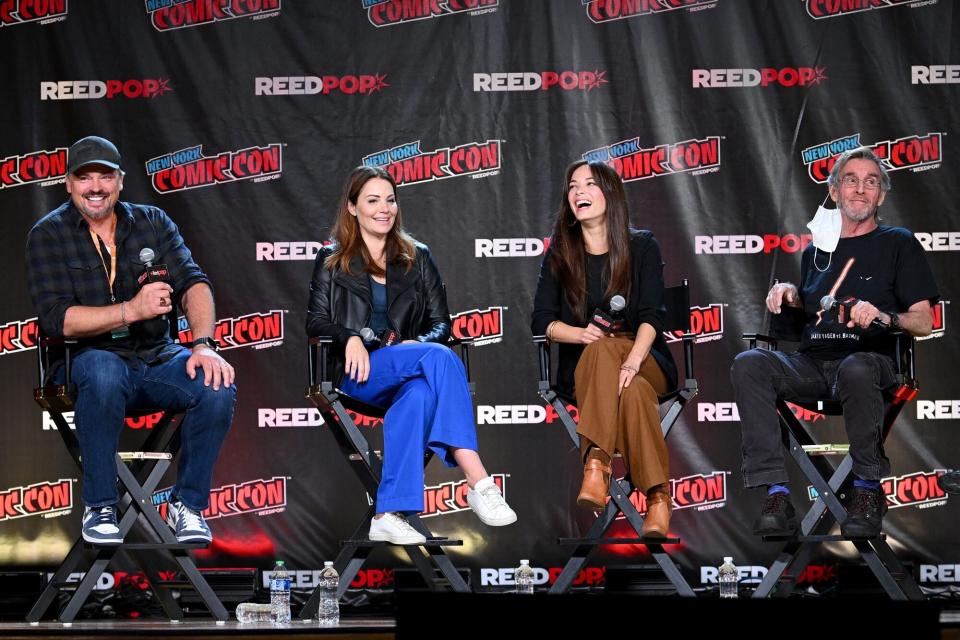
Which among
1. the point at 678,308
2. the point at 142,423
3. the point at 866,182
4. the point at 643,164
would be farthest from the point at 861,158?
the point at 142,423

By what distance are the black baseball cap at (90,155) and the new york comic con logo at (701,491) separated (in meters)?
2.48

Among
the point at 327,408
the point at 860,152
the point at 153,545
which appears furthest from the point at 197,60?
the point at 860,152

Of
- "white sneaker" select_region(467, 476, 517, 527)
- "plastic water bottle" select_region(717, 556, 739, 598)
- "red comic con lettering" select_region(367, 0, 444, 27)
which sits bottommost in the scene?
"plastic water bottle" select_region(717, 556, 739, 598)

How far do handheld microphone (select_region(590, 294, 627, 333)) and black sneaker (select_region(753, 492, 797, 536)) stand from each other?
2.45 feet

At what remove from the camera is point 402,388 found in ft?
12.1

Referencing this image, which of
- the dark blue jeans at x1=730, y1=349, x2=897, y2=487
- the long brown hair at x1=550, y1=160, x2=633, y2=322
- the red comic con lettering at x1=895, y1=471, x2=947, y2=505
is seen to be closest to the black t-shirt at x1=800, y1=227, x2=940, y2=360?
the dark blue jeans at x1=730, y1=349, x2=897, y2=487

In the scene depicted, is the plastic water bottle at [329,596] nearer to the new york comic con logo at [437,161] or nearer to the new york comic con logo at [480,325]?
the new york comic con logo at [480,325]

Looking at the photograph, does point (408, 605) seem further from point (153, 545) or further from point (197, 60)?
point (197, 60)

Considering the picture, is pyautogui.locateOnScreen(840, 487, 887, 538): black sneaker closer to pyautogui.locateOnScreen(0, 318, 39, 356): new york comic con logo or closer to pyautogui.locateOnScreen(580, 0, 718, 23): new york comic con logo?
pyautogui.locateOnScreen(580, 0, 718, 23): new york comic con logo

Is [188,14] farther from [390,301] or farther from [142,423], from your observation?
[390,301]

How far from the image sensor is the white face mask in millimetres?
4137

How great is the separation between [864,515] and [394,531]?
1417mm

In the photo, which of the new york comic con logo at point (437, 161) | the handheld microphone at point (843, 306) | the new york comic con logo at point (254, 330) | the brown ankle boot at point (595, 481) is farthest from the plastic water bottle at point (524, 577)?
the new york comic con logo at point (437, 161)

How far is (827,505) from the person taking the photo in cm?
366
